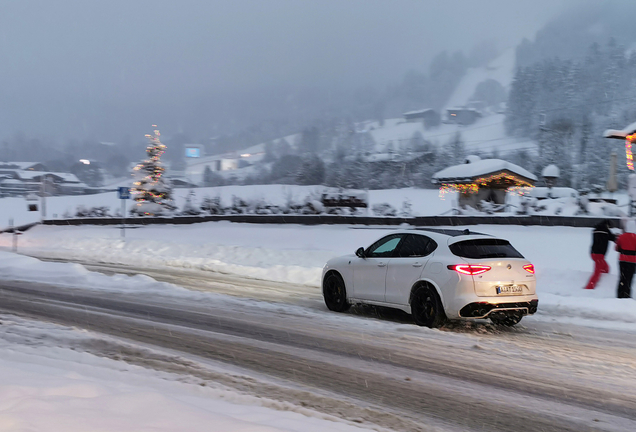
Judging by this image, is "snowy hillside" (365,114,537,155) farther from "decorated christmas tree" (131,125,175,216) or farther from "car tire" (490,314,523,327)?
"car tire" (490,314,523,327)

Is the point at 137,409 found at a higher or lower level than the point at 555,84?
lower

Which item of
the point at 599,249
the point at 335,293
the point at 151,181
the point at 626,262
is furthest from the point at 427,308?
the point at 151,181

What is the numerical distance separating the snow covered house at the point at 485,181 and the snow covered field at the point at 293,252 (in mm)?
8309

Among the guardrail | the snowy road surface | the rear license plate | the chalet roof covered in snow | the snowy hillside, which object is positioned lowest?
the snowy road surface

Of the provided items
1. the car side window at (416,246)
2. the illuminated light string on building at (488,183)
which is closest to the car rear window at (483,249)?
the car side window at (416,246)

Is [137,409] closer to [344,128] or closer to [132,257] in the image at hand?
[132,257]

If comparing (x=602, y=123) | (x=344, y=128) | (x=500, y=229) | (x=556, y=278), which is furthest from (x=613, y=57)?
(x=556, y=278)

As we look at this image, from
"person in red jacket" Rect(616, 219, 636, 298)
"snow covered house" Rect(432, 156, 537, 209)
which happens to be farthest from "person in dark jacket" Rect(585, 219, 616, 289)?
"snow covered house" Rect(432, 156, 537, 209)

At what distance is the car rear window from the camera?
917cm

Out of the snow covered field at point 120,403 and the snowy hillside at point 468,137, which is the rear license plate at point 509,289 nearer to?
the snow covered field at point 120,403

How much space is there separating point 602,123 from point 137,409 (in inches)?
5517

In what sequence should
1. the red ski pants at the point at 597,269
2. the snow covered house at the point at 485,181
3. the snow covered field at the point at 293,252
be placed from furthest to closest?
the snow covered house at the point at 485,181
the red ski pants at the point at 597,269
the snow covered field at the point at 293,252

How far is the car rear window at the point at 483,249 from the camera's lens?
30.1 feet

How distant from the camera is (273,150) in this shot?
18150cm
